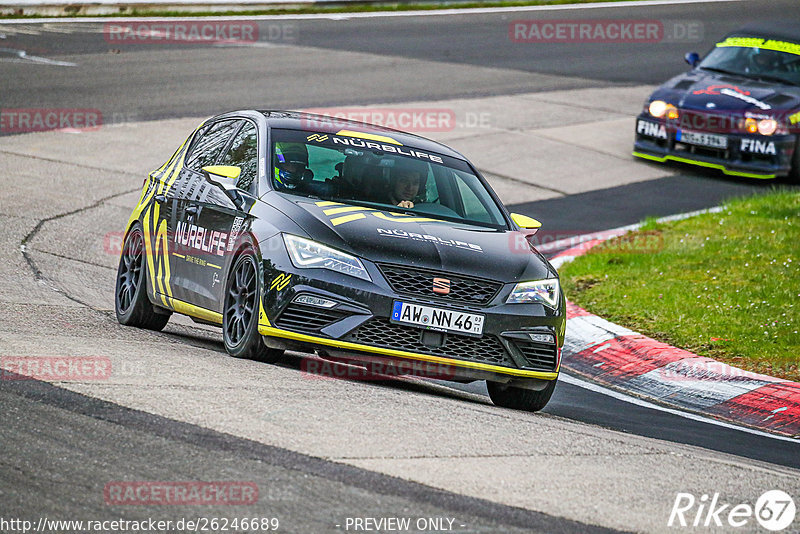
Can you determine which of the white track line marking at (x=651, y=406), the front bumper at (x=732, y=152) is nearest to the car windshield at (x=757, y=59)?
the front bumper at (x=732, y=152)

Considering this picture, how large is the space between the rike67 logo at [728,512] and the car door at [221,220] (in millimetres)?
3489

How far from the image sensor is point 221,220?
8156 mm

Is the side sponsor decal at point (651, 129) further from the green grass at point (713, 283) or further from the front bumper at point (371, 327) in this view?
the front bumper at point (371, 327)

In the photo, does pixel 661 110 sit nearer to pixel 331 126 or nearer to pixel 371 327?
pixel 331 126

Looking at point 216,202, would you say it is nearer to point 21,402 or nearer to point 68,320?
point 68,320

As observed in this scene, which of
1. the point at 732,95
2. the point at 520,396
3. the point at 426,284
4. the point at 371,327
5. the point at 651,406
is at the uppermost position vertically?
the point at 426,284

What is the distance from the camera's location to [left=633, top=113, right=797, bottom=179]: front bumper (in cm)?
1692

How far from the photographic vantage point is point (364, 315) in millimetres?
7152

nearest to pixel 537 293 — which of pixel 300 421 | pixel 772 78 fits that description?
pixel 300 421

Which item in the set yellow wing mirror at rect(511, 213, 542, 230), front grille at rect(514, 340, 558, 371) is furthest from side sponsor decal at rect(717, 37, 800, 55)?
front grille at rect(514, 340, 558, 371)

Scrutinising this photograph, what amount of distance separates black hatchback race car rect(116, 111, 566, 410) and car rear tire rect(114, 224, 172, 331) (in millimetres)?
20

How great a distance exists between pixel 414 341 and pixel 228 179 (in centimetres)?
192

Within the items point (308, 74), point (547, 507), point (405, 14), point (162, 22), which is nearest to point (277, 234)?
point (547, 507)

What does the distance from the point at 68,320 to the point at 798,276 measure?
21.2ft
